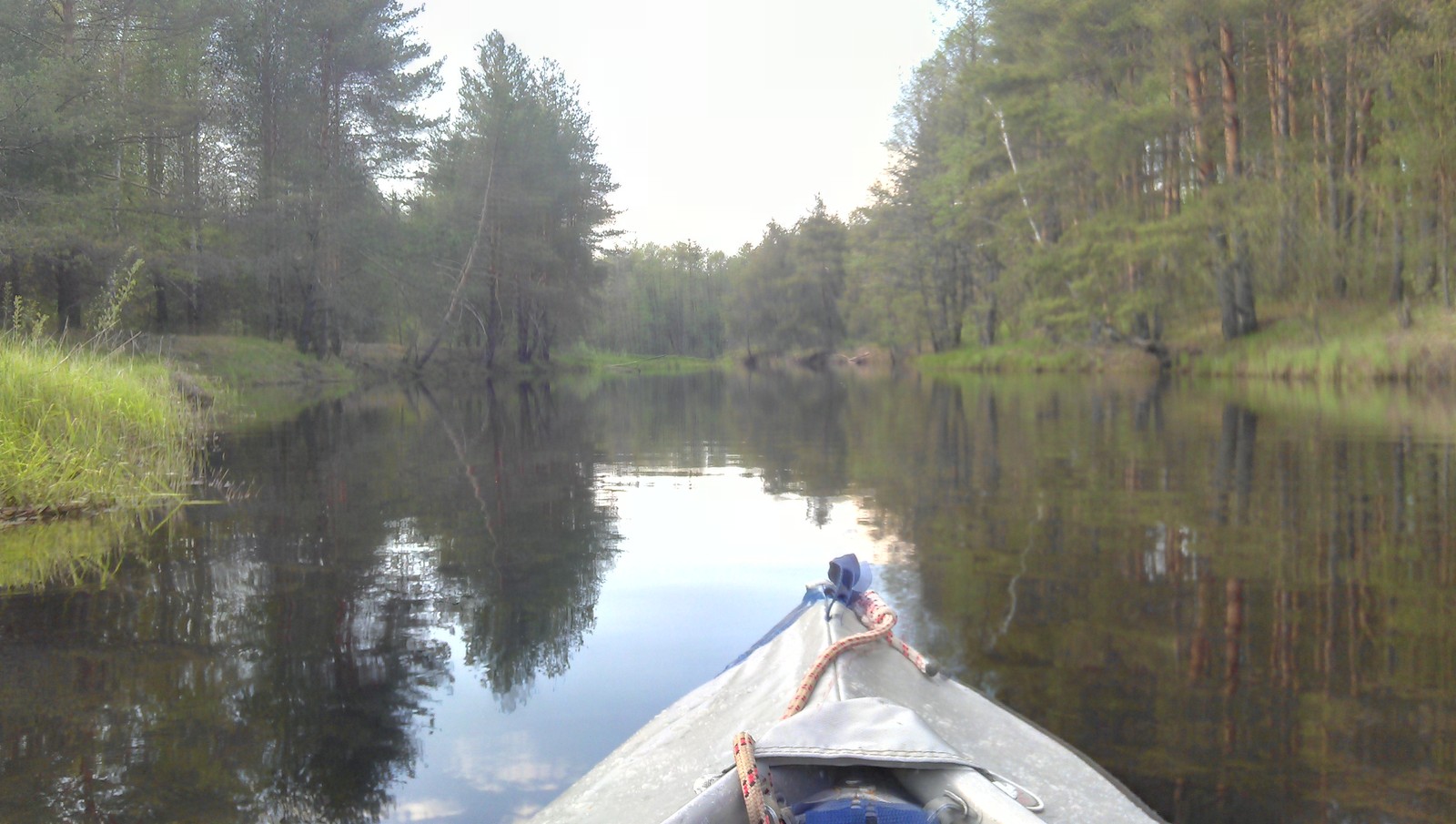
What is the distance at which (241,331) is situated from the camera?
33906 mm

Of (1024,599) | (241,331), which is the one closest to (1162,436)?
(1024,599)

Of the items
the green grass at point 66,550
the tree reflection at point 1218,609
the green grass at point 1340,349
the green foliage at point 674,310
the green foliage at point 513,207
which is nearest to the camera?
the tree reflection at point 1218,609

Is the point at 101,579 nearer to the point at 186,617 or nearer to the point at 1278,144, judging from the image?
the point at 186,617

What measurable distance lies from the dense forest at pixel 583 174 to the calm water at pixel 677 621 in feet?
20.3

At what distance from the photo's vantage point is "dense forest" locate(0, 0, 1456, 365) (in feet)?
64.0

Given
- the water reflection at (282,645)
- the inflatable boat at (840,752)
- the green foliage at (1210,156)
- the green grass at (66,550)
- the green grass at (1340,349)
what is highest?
the green foliage at (1210,156)

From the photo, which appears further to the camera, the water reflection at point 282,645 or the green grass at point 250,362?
the green grass at point 250,362

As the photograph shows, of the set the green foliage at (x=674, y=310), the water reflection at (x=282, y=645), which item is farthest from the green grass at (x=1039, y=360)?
the green foliage at (x=674, y=310)

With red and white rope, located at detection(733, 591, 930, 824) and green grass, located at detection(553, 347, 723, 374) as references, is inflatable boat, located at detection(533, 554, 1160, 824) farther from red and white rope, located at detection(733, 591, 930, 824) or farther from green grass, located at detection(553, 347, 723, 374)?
green grass, located at detection(553, 347, 723, 374)

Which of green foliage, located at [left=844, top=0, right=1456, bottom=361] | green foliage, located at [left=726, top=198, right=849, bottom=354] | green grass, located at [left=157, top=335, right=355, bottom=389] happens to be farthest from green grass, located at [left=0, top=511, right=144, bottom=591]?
green foliage, located at [left=726, top=198, right=849, bottom=354]

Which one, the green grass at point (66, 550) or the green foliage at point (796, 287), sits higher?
the green foliage at point (796, 287)

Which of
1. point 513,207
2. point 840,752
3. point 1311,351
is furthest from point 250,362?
point 840,752

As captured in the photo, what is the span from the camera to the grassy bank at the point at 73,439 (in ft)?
23.0

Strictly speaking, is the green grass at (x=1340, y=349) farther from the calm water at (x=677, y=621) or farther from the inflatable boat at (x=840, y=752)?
the inflatable boat at (x=840, y=752)
